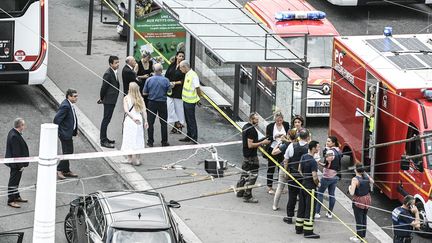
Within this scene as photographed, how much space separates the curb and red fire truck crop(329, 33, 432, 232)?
3.27 metres

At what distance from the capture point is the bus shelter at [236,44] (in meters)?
21.5

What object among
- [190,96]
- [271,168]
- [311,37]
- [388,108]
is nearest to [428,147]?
[388,108]

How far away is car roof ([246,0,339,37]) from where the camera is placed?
25891mm

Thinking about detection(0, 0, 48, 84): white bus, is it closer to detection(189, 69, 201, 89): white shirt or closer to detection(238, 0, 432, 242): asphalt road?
detection(189, 69, 201, 89): white shirt

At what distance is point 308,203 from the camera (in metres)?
18.9

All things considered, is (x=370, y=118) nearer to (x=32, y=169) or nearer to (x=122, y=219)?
(x=32, y=169)

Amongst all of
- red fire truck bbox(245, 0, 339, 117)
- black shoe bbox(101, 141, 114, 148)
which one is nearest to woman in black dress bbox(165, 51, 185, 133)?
black shoe bbox(101, 141, 114, 148)

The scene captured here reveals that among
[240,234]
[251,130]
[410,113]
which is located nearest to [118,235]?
[240,234]

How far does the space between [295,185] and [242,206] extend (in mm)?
1478

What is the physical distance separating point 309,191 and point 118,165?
440cm

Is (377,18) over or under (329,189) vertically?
over

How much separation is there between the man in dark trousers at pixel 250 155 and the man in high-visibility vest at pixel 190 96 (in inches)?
106

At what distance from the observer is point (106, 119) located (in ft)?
73.1

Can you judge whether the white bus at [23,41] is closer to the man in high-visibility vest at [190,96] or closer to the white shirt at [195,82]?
the man in high-visibility vest at [190,96]
